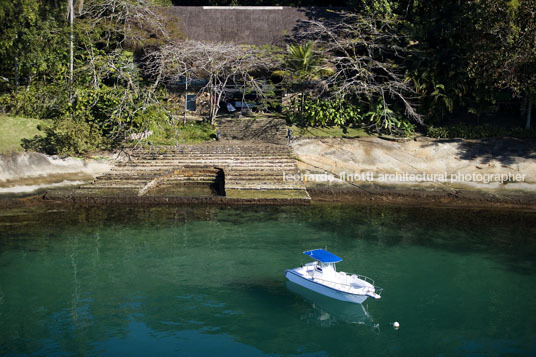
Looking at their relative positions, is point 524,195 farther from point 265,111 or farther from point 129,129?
point 129,129

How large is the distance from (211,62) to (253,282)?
1713cm

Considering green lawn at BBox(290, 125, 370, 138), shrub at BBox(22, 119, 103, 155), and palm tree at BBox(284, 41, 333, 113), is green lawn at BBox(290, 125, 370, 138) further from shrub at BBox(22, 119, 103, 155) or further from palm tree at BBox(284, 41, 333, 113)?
shrub at BBox(22, 119, 103, 155)

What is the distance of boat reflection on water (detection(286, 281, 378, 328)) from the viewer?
1305 cm

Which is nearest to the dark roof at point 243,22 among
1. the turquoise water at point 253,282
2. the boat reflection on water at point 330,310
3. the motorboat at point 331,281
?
the turquoise water at point 253,282

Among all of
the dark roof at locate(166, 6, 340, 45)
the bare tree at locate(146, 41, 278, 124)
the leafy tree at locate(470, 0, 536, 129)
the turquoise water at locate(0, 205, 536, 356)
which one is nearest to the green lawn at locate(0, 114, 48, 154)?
the turquoise water at locate(0, 205, 536, 356)

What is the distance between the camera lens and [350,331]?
12.5m

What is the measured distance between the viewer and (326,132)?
28.8 m

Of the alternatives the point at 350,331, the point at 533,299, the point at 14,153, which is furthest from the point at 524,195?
the point at 14,153

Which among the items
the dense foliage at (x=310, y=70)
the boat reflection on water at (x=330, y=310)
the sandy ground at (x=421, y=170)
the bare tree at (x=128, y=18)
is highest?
the bare tree at (x=128, y=18)

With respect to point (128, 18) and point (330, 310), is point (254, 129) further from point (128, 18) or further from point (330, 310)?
point (330, 310)

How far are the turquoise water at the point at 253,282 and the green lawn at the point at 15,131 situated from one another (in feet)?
15.7

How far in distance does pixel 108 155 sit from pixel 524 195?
2017 centimetres

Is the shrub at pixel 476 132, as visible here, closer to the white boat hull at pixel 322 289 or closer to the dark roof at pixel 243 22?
the dark roof at pixel 243 22

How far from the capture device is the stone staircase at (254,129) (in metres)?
28.4
